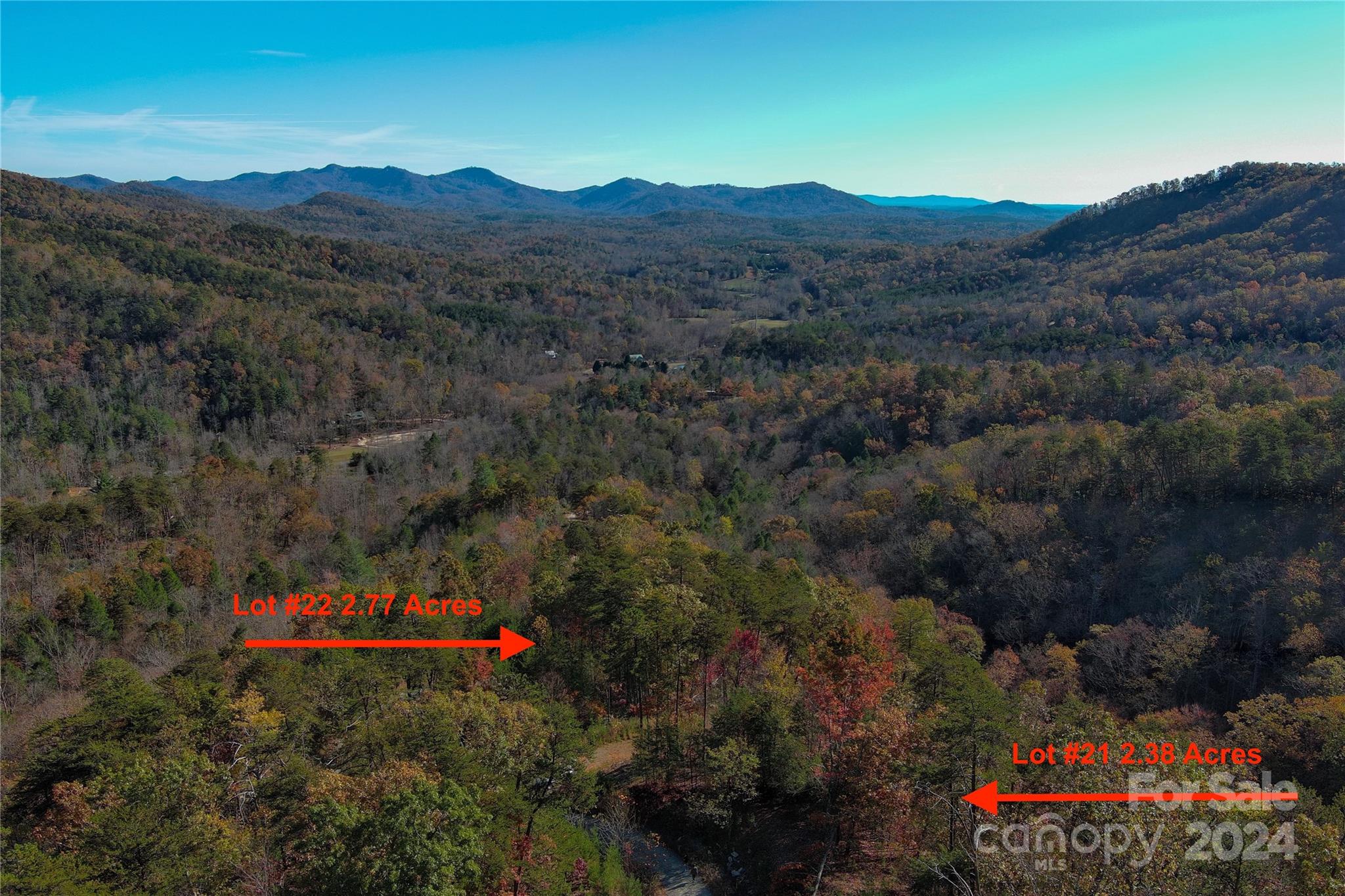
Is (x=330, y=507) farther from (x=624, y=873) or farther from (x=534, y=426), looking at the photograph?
(x=624, y=873)

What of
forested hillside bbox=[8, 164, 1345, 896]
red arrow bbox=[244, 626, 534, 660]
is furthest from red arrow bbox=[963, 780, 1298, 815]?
red arrow bbox=[244, 626, 534, 660]

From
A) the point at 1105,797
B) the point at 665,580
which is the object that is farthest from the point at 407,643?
the point at 1105,797

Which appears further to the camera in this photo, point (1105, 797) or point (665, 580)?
point (665, 580)

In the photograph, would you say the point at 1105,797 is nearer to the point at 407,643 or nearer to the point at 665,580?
the point at 665,580

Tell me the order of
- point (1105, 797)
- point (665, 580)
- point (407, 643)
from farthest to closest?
point (665, 580), point (407, 643), point (1105, 797)

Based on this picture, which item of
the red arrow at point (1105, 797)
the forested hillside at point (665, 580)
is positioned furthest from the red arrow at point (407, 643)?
the red arrow at point (1105, 797)

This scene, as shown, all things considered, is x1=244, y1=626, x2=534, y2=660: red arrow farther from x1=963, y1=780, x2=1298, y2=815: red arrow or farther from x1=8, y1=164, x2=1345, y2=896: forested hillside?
x1=963, y1=780, x2=1298, y2=815: red arrow
